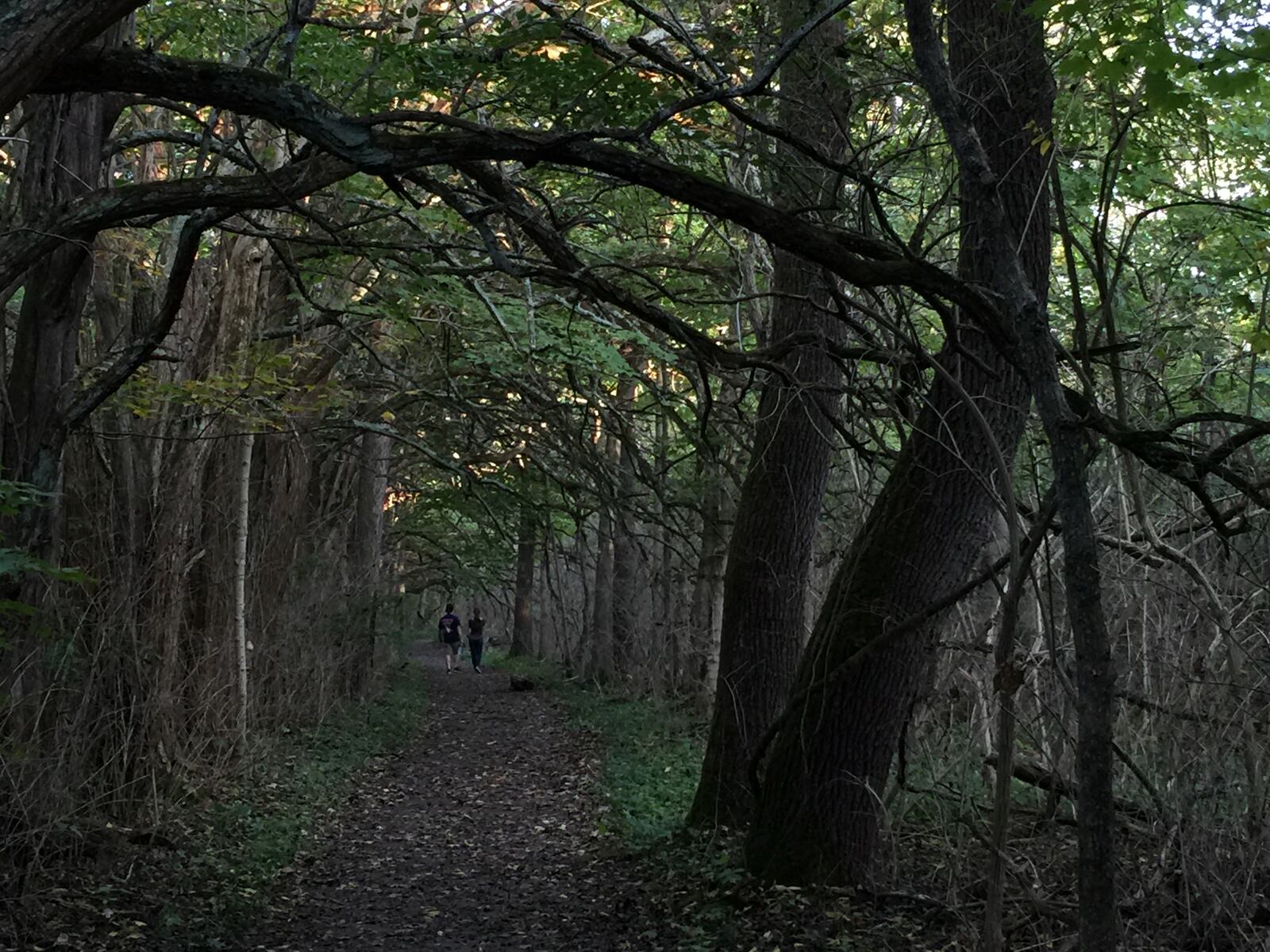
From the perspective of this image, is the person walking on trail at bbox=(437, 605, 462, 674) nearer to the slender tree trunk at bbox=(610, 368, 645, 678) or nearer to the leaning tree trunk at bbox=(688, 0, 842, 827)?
the slender tree trunk at bbox=(610, 368, 645, 678)

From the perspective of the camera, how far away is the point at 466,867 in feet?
31.6

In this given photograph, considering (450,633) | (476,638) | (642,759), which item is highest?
(450,633)

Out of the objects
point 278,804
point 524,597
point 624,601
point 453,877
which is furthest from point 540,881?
point 524,597

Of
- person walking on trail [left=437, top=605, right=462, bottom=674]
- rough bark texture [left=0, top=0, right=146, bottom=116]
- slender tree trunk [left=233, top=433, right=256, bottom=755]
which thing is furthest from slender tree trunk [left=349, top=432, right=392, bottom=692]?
rough bark texture [left=0, top=0, right=146, bottom=116]

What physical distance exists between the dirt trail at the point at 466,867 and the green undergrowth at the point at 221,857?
10.1 inches

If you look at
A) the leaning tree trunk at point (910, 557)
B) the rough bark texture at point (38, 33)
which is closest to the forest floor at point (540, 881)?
the leaning tree trunk at point (910, 557)

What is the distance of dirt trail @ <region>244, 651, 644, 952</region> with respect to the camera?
293 inches

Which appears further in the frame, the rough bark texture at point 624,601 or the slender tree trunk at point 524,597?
the slender tree trunk at point 524,597

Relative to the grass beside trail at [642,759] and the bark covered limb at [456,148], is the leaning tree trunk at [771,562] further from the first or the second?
the bark covered limb at [456,148]

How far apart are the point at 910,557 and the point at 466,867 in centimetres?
513

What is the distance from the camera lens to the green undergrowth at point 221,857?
689cm

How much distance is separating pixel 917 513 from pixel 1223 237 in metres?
5.03

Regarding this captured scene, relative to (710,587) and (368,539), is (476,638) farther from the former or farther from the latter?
(710,587)

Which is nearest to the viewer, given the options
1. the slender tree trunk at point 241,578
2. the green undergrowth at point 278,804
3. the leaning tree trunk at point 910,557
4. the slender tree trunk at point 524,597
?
the leaning tree trunk at point 910,557
